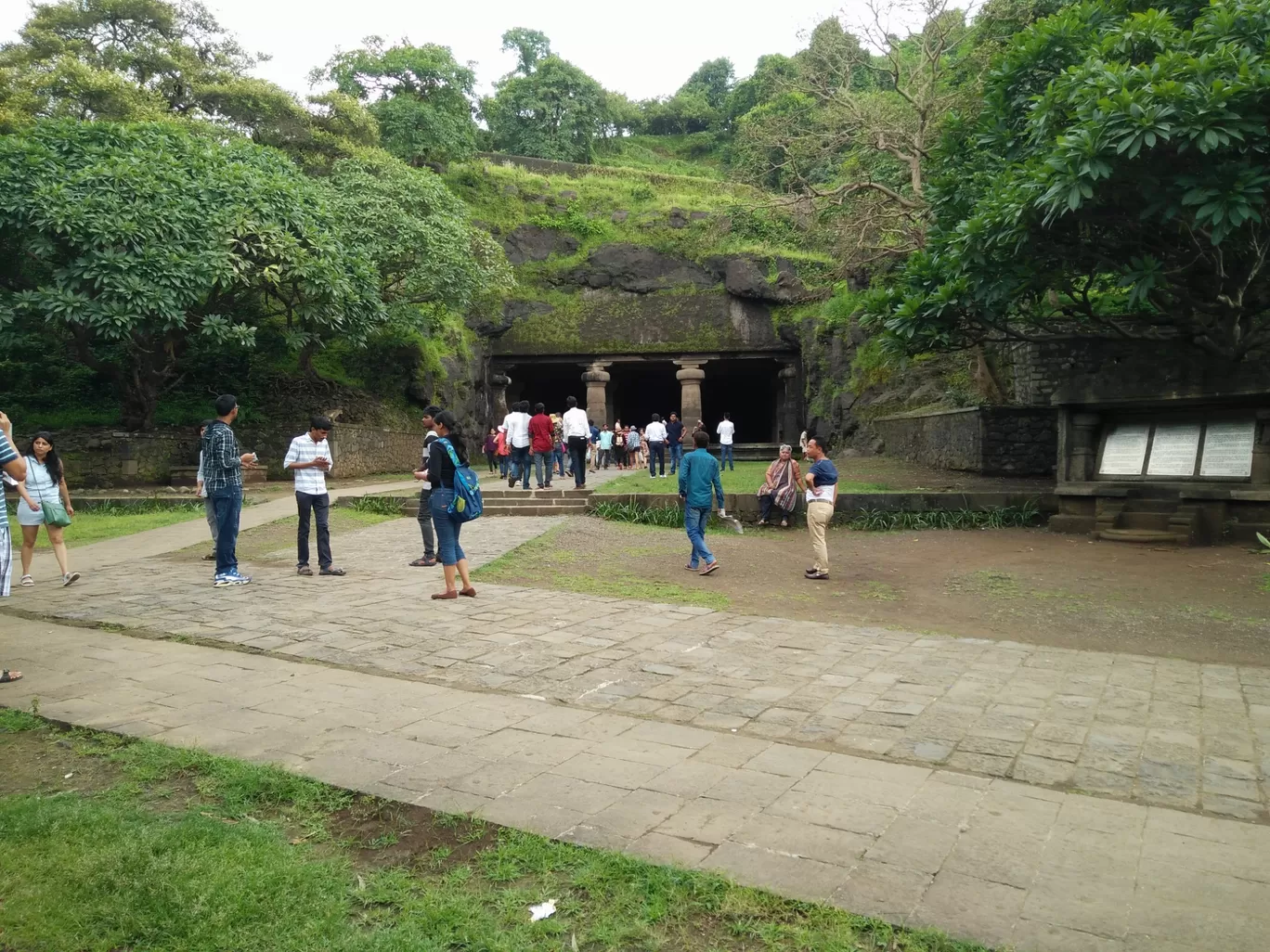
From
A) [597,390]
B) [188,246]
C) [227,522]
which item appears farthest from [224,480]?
[597,390]

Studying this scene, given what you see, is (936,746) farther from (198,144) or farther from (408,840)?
(198,144)

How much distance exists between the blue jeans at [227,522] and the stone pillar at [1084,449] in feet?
37.3

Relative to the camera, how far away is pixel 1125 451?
40.1 ft

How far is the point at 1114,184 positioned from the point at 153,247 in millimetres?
15949

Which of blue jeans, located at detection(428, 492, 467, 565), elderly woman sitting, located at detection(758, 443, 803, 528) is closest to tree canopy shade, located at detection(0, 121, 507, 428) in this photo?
elderly woman sitting, located at detection(758, 443, 803, 528)

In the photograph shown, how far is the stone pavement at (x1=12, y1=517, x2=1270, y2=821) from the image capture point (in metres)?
3.84

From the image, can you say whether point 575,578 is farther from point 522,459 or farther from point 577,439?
point 522,459

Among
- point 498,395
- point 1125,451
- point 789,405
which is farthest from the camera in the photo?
point 789,405

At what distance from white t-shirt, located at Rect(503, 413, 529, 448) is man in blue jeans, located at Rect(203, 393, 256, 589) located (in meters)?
6.71

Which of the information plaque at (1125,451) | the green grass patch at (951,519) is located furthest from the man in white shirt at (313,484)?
the information plaque at (1125,451)

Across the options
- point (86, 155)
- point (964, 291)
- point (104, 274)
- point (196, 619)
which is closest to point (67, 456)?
point (104, 274)

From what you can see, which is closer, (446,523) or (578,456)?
(446,523)

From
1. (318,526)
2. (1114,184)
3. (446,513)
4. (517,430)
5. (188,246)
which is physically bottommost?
(318,526)

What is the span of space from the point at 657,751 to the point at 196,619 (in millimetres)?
4439
